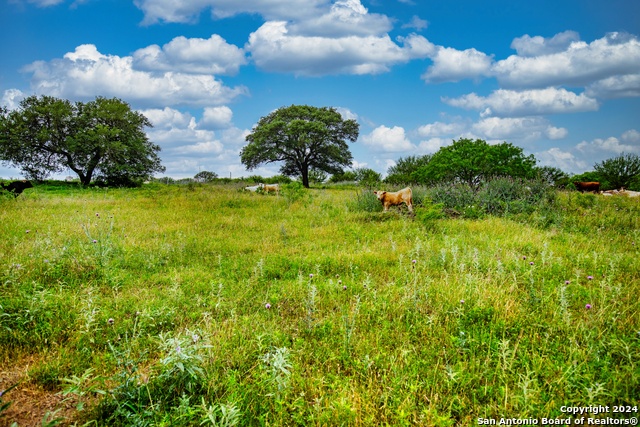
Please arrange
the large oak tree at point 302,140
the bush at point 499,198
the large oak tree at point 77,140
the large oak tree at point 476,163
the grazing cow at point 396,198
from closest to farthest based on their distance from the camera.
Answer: the bush at point 499,198
the grazing cow at point 396,198
the large oak tree at point 476,163
the large oak tree at point 77,140
the large oak tree at point 302,140

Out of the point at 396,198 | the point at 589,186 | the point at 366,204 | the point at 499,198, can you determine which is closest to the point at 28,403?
the point at 396,198

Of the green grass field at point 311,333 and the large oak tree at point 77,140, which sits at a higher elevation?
the large oak tree at point 77,140

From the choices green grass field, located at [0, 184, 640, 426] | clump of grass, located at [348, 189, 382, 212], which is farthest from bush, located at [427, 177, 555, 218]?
green grass field, located at [0, 184, 640, 426]

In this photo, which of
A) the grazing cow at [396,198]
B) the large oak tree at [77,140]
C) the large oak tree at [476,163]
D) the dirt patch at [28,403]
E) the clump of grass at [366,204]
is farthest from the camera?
the large oak tree at [77,140]

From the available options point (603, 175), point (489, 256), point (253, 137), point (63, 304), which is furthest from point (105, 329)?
point (603, 175)

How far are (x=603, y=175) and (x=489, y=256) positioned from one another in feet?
127

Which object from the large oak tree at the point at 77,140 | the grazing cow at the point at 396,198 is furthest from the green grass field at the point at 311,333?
the large oak tree at the point at 77,140

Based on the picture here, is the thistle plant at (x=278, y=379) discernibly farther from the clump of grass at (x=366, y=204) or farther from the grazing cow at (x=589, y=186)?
the grazing cow at (x=589, y=186)

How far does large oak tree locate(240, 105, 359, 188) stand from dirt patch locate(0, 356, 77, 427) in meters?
34.7

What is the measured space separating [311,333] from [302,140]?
34349mm

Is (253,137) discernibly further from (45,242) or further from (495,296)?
(495,296)

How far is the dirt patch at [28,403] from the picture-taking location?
9.26ft

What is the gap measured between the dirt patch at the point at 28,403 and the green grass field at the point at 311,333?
0.02 meters

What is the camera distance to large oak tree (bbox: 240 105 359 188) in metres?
38.1
